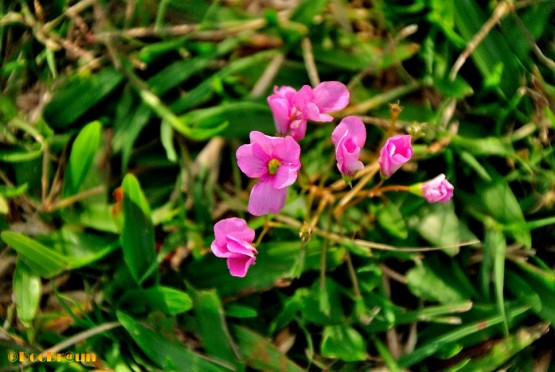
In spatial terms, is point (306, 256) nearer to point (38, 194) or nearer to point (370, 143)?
point (370, 143)

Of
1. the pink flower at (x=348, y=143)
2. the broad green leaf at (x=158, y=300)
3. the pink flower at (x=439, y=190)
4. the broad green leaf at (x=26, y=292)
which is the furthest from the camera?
the broad green leaf at (x=26, y=292)

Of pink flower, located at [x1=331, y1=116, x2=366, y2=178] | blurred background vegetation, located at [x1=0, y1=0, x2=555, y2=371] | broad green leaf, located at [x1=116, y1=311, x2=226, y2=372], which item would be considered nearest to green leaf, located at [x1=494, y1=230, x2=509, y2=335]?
blurred background vegetation, located at [x1=0, y1=0, x2=555, y2=371]

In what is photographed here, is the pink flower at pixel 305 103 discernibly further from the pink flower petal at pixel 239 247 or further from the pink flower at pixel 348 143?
the pink flower petal at pixel 239 247

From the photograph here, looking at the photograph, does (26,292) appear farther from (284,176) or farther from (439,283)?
(439,283)

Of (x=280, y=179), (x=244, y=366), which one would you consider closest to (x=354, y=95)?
(x=280, y=179)

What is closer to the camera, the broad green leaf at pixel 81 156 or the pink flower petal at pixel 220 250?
the pink flower petal at pixel 220 250

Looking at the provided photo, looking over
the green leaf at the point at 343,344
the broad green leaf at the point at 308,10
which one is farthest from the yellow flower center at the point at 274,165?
the broad green leaf at the point at 308,10
